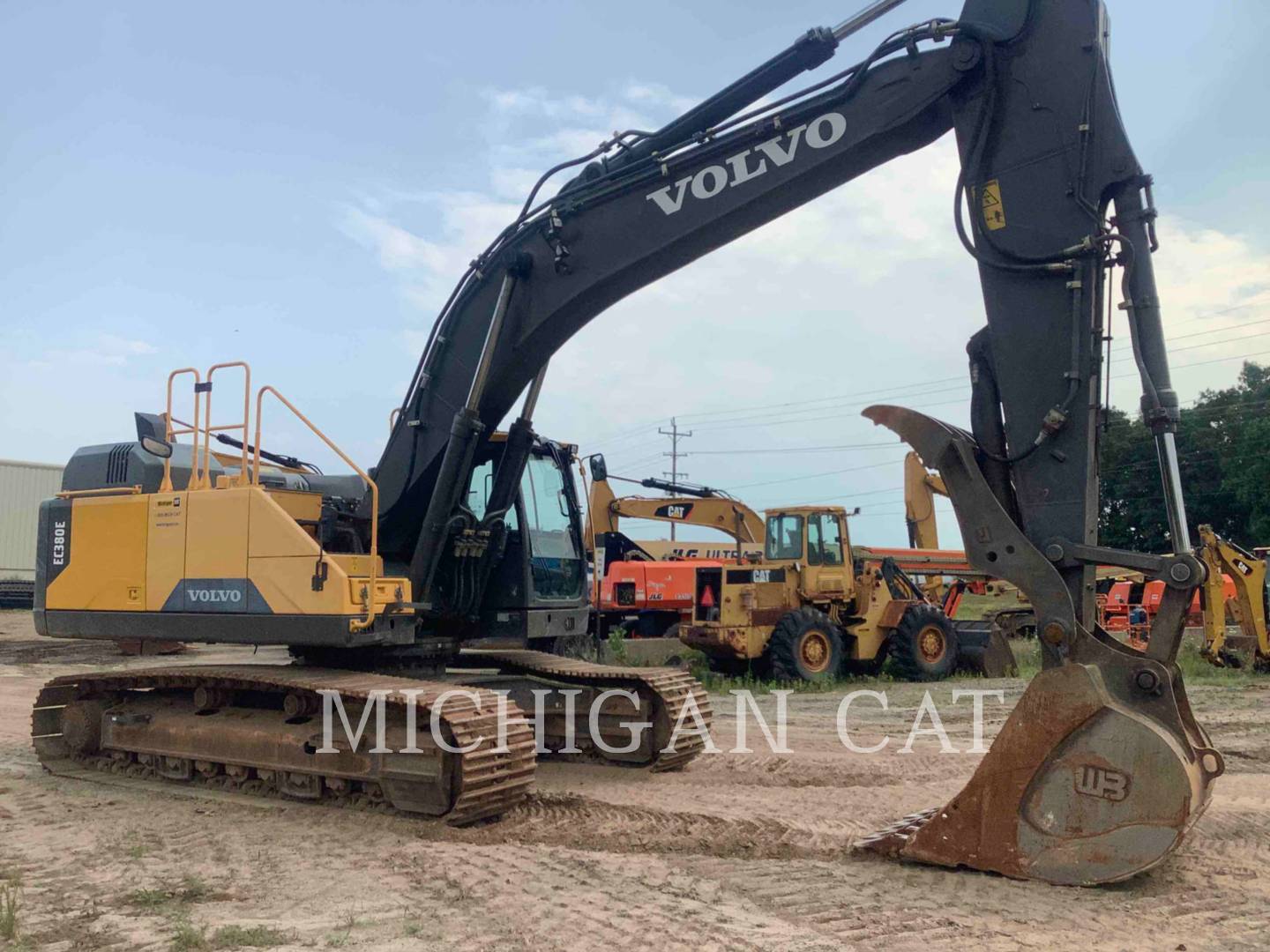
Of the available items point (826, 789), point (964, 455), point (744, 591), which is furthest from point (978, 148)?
point (744, 591)

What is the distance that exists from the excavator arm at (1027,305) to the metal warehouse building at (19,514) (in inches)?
1044

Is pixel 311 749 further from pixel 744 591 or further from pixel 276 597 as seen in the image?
pixel 744 591

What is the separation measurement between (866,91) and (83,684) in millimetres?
6695

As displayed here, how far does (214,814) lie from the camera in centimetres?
656

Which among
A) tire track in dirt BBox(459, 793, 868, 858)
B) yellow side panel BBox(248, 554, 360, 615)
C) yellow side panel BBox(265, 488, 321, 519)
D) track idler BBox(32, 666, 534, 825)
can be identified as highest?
yellow side panel BBox(265, 488, 321, 519)

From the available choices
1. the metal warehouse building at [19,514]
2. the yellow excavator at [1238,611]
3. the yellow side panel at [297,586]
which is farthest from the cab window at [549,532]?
the metal warehouse building at [19,514]

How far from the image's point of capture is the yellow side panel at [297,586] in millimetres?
6340

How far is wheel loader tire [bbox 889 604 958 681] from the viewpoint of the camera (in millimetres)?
14477

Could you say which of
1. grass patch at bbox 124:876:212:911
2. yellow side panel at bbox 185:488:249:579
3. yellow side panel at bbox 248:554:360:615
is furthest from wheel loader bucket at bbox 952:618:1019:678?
grass patch at bbox 124:876:212:911

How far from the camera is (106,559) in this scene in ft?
24.4

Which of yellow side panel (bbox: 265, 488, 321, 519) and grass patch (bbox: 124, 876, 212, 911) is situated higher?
yellow side panel (bbox: 265, 488, 321, 519)

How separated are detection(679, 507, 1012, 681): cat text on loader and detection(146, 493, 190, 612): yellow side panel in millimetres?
8129

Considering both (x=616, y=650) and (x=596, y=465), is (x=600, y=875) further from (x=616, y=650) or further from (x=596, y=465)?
(x=616, y=650)

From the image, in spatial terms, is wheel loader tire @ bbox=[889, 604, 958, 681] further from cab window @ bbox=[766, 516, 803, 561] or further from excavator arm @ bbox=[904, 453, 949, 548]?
excavator arm @ bbox=[904, 453, 949, 548]
